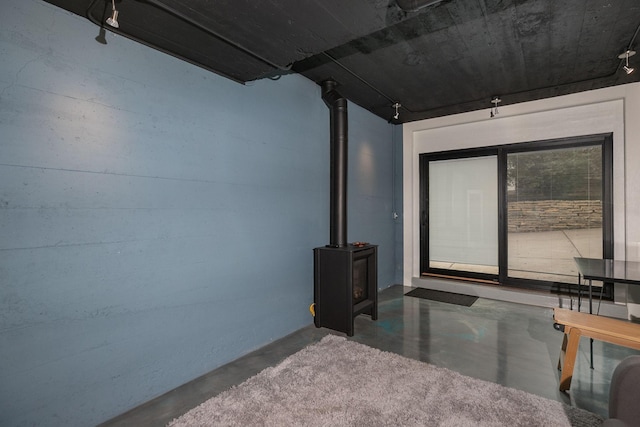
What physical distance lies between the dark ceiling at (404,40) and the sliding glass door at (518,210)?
35.7 inches

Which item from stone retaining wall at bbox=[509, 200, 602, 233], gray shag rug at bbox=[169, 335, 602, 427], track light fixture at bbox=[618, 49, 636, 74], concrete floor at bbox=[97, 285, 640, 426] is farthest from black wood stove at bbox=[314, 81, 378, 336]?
track light fixture at bbox=[618, 49, 636, 74]

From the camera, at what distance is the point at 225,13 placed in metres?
1.76

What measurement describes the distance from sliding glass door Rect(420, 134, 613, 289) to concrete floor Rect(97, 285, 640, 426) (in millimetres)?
778

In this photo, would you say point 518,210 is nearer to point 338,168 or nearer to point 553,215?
point 553,215

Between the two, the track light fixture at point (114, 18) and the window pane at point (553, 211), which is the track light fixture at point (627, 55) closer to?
the window pane at point (553, 211)

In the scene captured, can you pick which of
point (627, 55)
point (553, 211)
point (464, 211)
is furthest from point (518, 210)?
point (627, 55)

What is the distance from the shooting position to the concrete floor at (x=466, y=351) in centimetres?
205

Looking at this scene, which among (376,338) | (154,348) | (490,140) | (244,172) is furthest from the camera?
(490,140)

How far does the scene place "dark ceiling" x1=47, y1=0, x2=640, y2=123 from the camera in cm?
178

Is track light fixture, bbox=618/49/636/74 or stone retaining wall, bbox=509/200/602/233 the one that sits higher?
track light fixture, bbox=618/49/636/74

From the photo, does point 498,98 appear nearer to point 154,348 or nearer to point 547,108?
point 547,108

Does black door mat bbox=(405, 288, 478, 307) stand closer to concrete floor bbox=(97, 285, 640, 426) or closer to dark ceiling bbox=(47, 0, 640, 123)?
concrete floor bbox=(97, 285, 640, 426)

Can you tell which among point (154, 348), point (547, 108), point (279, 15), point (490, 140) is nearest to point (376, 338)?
point (154, 348)

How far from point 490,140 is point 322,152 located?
108 inches
